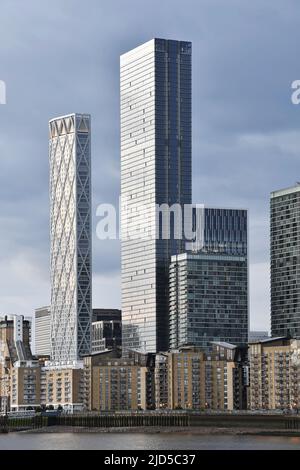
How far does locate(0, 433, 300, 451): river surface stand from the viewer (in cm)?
15725

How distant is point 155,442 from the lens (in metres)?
171

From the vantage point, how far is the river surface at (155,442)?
157250 mm
